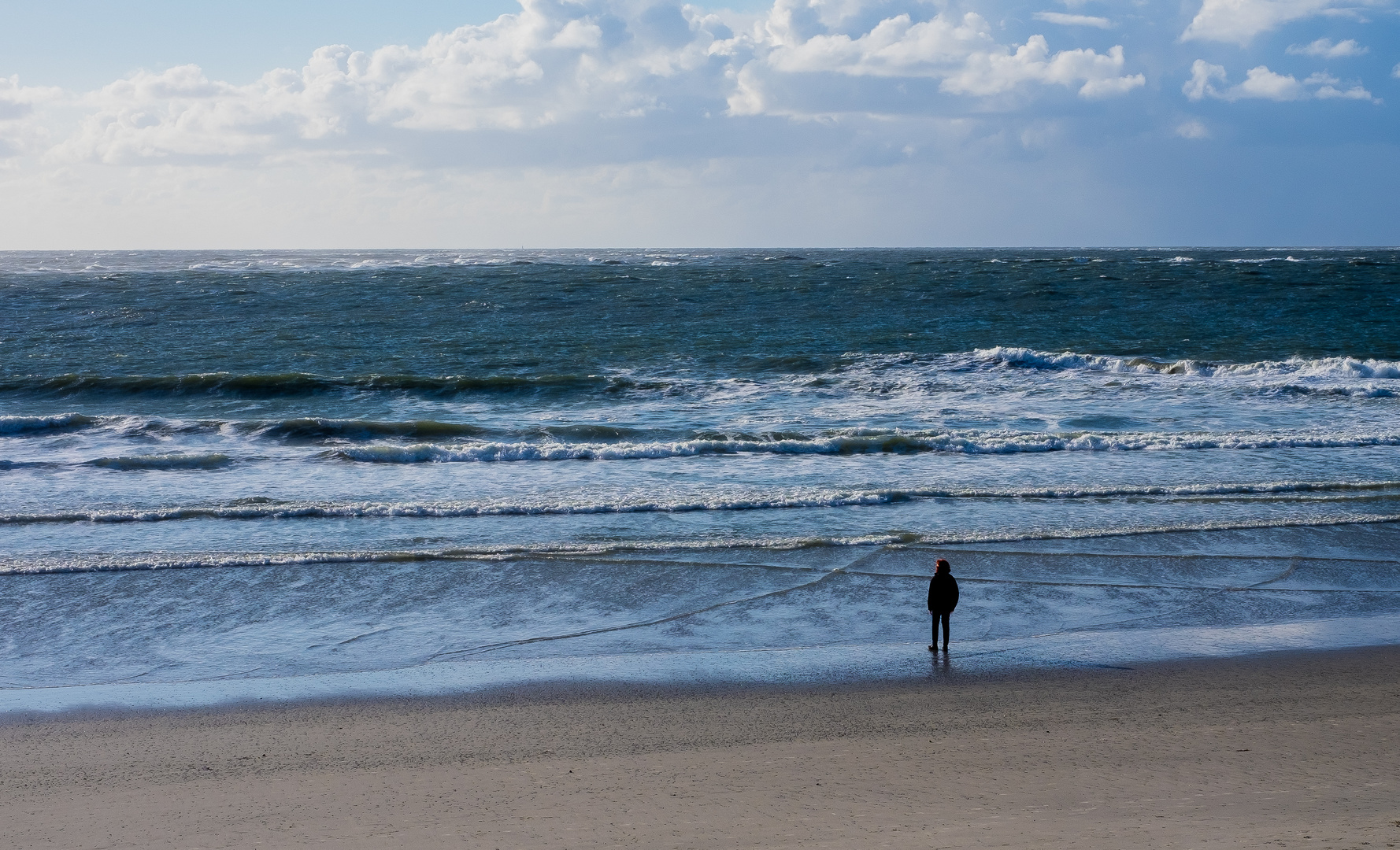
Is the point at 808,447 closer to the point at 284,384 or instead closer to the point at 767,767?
the point at 767,767

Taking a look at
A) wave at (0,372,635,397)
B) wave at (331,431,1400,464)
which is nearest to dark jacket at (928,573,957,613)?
wave at (331,431,1400,464)

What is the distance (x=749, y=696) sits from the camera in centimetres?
811

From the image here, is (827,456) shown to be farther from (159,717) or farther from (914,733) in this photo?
(159,717)

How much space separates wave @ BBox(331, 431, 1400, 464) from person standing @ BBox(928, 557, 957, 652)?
30.9ft

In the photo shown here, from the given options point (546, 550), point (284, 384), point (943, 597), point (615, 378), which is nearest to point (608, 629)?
point (546, 550)

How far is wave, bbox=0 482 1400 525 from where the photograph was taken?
1407 cm

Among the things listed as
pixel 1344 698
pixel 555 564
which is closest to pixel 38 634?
pixel 555 564

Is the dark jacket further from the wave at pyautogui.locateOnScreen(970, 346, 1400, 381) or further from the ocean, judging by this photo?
the wave at pyautogui.locateOnScreen(970, 346, 1400, 381)

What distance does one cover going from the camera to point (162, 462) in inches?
687

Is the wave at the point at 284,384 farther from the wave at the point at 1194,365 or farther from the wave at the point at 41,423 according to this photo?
the wave at the point at 1194,365

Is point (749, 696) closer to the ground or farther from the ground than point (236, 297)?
closer to the ground

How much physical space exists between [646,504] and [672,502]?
16.4 inches

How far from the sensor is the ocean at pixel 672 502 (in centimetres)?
937

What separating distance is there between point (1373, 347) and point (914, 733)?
2984cm
